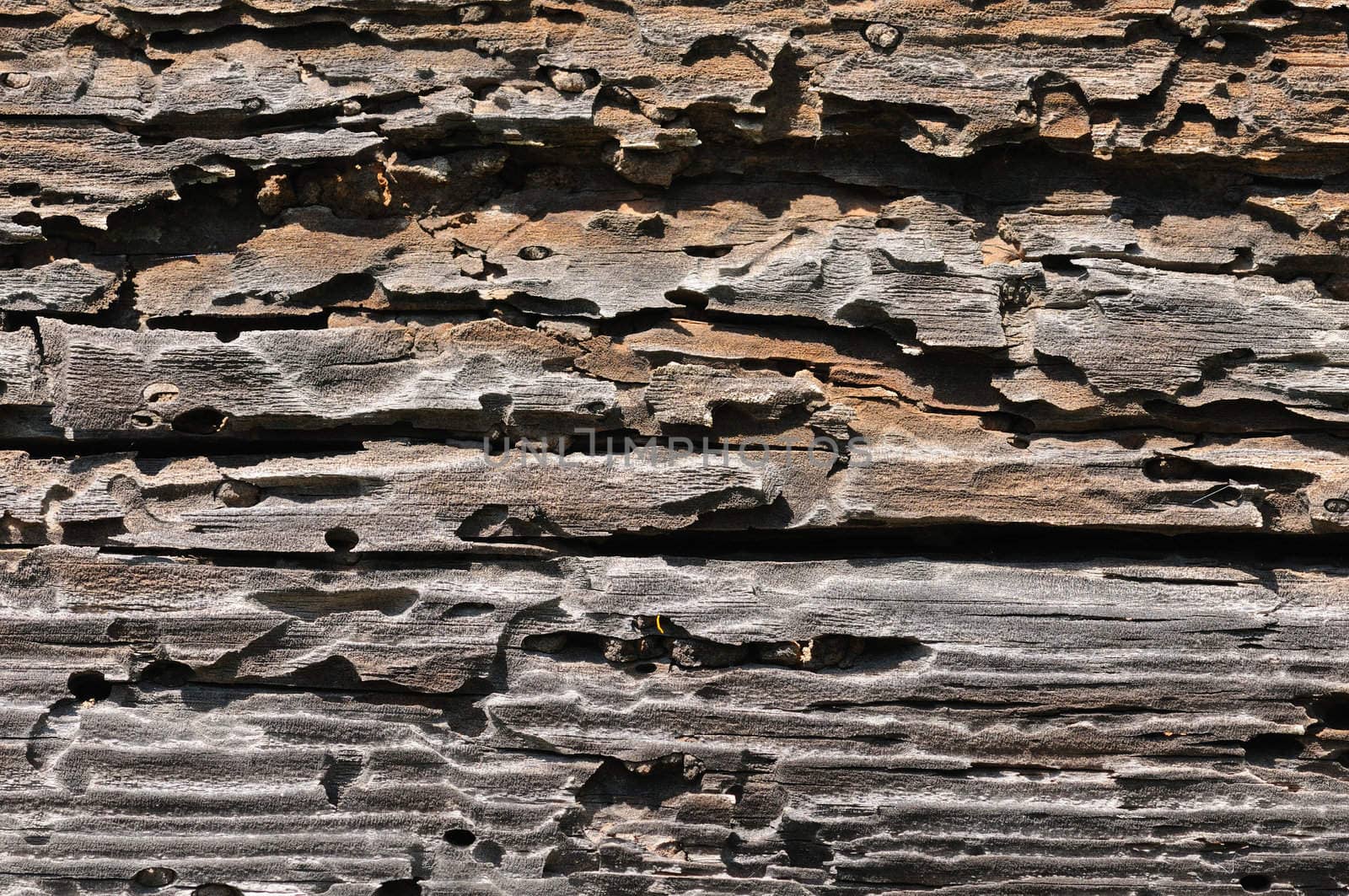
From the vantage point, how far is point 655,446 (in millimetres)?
1958

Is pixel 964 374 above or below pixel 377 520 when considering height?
above

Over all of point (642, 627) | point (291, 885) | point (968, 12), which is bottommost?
point (291, 885)

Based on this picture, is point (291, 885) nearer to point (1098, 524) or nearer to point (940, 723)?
point (940, 723)

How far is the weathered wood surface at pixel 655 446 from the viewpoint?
1.92m

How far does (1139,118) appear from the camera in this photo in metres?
1.91

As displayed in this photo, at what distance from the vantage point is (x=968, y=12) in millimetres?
1900

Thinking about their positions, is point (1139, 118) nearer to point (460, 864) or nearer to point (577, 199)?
point (577, 199)

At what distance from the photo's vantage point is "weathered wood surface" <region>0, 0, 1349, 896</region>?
6.29 ft

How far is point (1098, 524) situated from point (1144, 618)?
215 mm

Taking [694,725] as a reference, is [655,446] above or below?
above

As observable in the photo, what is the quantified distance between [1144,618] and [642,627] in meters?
1.02

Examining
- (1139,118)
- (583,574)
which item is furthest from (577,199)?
(1139,118)

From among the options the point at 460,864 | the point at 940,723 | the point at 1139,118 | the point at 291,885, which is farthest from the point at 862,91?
the point at 291,885

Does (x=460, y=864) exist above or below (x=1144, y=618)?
below
